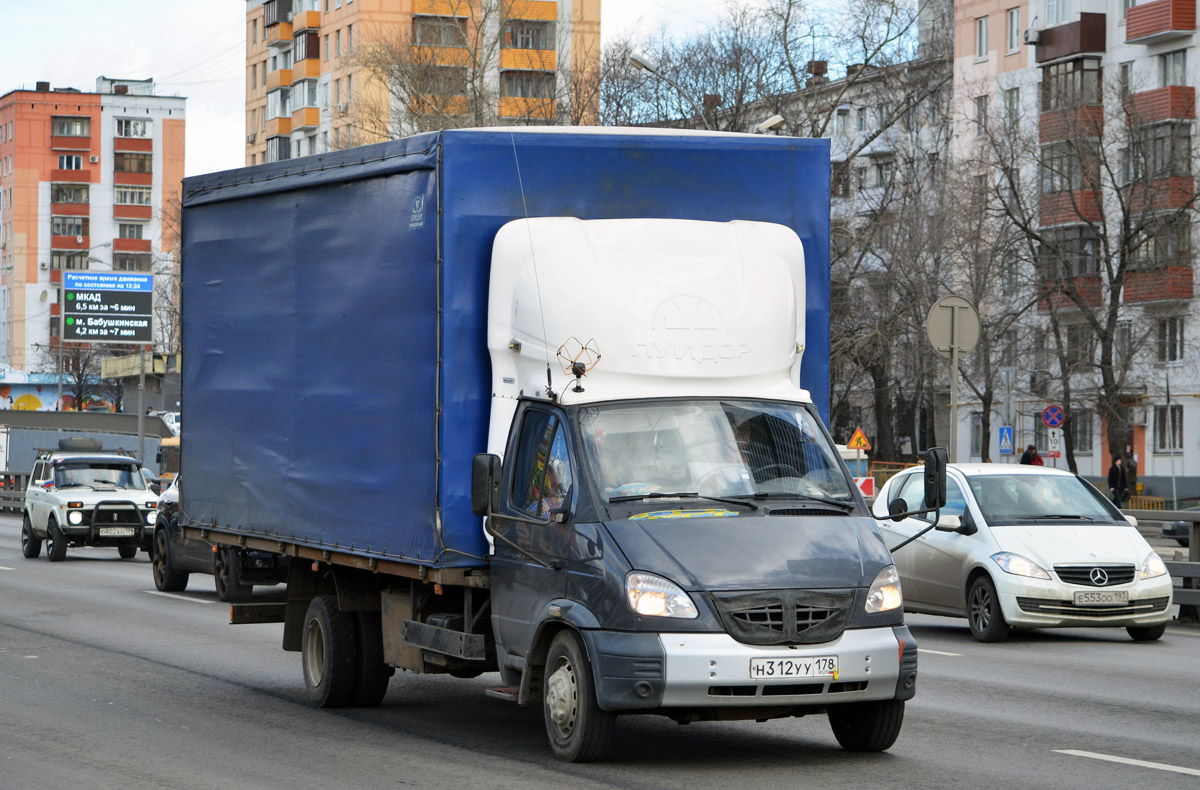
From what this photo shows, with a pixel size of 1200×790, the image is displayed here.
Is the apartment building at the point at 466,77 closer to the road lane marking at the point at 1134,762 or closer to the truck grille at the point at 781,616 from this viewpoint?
the road lane marking at the point at 1134,762

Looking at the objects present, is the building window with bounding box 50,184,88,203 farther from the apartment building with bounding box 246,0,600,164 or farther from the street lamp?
the street lamp

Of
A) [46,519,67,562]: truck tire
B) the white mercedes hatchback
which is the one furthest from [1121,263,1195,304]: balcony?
the white mercedes hatchback

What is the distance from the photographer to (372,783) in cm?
920

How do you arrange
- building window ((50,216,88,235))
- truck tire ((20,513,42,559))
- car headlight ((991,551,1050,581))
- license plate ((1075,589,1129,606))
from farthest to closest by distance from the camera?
1. building window ((50,216,88,235))
2. truck tire ((20,513,42,559))
3. car headlight ((991,551,1050,581))
4. license plate ((1075,589,1129,606))

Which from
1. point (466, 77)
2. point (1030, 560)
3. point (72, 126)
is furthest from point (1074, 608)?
point (72, 126)

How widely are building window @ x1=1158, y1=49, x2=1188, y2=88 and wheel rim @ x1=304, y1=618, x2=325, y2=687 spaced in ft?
175

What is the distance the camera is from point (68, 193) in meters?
139

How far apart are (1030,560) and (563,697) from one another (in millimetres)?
8461

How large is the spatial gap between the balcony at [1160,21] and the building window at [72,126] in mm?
93206

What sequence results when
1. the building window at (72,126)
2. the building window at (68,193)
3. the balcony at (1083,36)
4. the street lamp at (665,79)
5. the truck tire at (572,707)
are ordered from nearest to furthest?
1. the truck tire at (572,707)
2. the street lamp at (665,79)
3. the balcony at (1083,36)
4. the building window at (72,126)
5. the building window at (68,193)

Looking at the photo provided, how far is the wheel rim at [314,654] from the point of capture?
12211 mm

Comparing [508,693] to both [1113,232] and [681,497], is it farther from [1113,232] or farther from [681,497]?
[1113,232]

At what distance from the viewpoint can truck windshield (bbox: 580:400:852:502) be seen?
9570mm

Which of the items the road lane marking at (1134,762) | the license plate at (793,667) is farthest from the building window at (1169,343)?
the license plate at (793,667)
